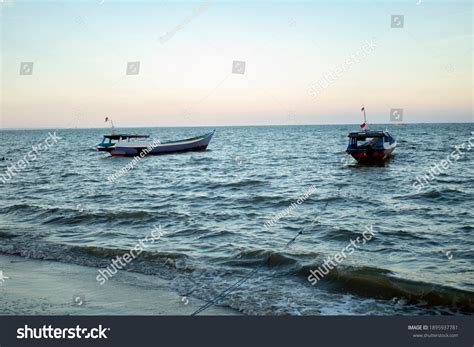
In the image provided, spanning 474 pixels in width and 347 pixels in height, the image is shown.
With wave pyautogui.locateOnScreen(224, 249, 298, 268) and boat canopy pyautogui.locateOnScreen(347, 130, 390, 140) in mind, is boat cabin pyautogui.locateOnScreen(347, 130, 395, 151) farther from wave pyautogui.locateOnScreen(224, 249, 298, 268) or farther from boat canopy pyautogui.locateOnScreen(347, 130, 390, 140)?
wave pyautogui.locateOnScreen(224, 249, 298, 268)

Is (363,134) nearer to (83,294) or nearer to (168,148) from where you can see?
(168,148)

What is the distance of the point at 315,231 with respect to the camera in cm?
1328

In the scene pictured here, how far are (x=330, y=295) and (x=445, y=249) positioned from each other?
467cm

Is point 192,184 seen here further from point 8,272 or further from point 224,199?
point 8,272

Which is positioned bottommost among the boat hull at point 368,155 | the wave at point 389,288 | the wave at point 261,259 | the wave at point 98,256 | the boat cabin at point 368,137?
the wave at point 98,256

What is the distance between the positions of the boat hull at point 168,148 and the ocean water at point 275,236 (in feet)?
65.1

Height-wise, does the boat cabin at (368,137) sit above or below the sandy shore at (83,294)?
above

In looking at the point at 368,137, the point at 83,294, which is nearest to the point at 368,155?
the point at 368,137

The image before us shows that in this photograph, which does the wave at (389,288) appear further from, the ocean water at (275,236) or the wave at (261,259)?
the wave at (261,259)

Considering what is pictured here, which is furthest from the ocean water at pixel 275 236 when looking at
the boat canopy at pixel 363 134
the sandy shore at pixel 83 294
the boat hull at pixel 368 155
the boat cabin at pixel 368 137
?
the boat hull at pixel 368 155

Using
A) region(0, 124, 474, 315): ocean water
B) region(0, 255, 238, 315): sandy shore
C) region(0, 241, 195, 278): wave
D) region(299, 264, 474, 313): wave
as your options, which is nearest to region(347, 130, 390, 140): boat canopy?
region(0, 124, 474, 315): ocean water

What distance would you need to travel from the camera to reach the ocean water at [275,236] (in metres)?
8.38

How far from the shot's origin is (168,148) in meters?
48.9
